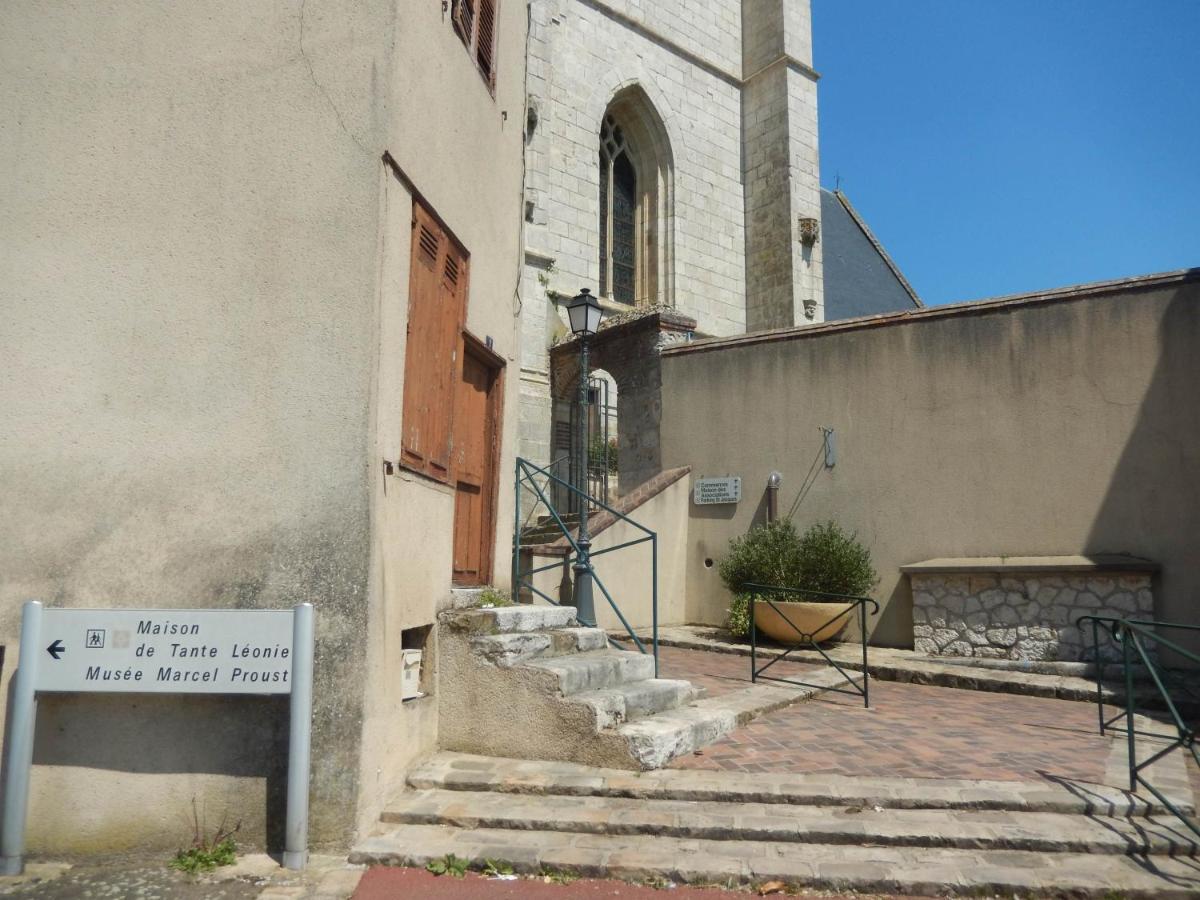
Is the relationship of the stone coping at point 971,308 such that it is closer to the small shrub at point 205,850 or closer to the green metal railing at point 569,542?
the green metal railing at point 569,542

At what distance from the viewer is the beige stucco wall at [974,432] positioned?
843 cm

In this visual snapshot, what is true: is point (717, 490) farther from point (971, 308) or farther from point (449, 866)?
point (449, 866)

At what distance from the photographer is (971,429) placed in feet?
30.8

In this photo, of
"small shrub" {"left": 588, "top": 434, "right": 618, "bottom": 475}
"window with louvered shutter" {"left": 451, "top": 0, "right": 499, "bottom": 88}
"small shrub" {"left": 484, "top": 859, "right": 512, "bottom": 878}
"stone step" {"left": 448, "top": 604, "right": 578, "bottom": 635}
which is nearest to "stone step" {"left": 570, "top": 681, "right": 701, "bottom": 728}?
"stone step" {"left": 448, "top": 604, "right": 578, "bottom": 635}

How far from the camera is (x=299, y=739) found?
4031 millimetres

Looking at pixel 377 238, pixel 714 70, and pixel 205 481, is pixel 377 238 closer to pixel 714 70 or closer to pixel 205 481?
pixel 205 481

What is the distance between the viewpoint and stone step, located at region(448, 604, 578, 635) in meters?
5.32

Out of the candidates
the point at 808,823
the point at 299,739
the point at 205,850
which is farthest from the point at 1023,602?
the point at 205,850

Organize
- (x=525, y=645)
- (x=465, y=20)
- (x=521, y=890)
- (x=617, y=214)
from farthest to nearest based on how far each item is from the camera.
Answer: (x=617, y=214), (x=465, y=20), (x=525, y=645), (x=521, y=890)

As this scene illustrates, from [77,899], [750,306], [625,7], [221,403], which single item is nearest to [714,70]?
[625,7]

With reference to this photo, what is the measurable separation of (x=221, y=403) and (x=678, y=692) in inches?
133

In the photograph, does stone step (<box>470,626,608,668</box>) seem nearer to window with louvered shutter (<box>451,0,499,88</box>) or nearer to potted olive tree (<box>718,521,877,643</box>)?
potted olive tree (<box>718,521,877,643</box>)

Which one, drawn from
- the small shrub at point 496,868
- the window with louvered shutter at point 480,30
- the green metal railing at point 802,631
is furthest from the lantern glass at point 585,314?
the small shrub at point 496,868

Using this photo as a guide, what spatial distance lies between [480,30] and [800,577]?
19.9 ft
